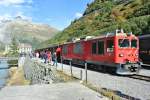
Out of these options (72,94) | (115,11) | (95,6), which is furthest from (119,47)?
(95,6)

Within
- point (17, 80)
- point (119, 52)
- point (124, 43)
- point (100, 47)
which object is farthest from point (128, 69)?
point (17, 80)

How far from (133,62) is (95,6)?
83.9m

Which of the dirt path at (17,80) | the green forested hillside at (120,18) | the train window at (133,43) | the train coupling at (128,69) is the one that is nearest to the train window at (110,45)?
the train window at (133,43)

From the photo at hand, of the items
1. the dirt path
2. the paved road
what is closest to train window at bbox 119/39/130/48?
the paved road

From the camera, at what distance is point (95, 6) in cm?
11050

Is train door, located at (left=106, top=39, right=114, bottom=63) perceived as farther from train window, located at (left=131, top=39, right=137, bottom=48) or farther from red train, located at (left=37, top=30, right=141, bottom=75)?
train window, located at (left=131, top=39, right=137, bottom=48)

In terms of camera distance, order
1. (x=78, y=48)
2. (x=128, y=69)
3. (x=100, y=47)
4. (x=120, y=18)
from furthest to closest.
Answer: (x=120, y=18)
(x=78, y=48)
(x=100, y=47)
(x=128, y=69)

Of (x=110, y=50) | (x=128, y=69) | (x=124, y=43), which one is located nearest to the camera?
(x=128, y=69)

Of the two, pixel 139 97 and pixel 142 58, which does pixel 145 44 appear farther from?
pixel 139 97

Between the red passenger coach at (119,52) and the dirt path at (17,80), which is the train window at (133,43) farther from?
the dirt path at (17,80)

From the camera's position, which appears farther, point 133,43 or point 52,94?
point 133,43

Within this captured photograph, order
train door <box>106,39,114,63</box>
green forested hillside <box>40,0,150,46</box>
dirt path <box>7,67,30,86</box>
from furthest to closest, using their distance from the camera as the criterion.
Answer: dirt path <box>7,67,30,86</box> → green forested hillside <box>40,0,150,46</box> → train door <box>106,39,114,63</box>

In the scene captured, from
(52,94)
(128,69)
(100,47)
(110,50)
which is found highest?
(100,47)

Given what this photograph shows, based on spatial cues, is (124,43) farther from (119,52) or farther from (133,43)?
(119,52)
